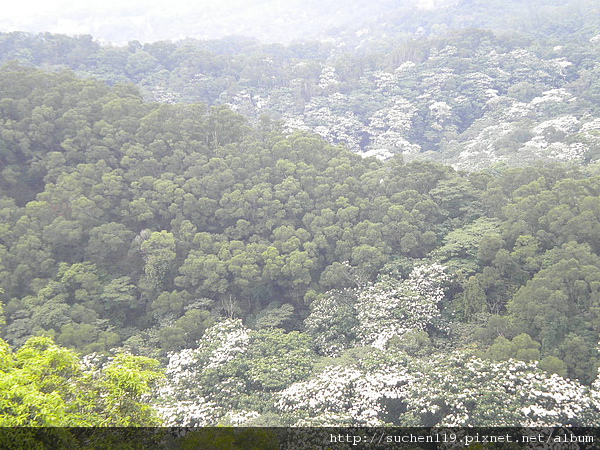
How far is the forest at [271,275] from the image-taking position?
12203mm

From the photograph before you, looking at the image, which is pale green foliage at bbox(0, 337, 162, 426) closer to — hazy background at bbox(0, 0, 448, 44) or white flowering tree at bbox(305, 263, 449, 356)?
white flowering tree at bbox(305, 263, 449, 356)

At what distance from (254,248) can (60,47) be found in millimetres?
43530

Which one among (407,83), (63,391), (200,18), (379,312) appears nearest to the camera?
(63,391)

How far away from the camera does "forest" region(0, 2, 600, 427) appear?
40.0 feet

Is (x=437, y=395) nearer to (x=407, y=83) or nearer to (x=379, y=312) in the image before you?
(x=379, y=312)

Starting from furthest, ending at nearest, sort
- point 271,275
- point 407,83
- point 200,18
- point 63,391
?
point 200,18 < point 407,83 < point 271,275 < point 63,391

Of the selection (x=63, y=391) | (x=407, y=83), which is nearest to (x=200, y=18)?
(x=407, y=83)

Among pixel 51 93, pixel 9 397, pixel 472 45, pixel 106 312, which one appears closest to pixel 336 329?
pixel 106 312

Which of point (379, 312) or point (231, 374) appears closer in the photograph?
point (231, 374)

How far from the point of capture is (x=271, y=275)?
19125 mm

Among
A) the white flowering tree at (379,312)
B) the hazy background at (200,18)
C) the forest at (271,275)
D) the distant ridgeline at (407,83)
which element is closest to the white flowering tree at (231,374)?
the forest at (271,275)

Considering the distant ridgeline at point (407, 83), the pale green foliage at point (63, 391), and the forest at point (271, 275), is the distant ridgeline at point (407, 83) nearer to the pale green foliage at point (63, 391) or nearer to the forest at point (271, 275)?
the forest at point (271, 275)

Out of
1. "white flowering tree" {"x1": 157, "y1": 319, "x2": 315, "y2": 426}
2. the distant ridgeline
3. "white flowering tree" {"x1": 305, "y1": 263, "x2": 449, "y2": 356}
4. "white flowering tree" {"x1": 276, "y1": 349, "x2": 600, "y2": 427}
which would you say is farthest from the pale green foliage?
the distant ridgeline

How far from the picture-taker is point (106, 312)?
1853 centimetres
